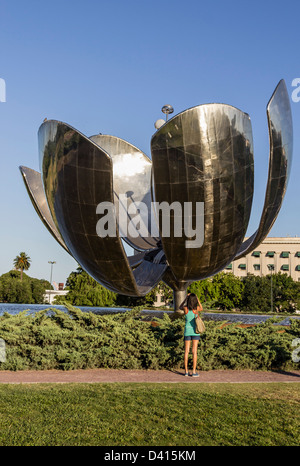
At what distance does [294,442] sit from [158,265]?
8.15 m

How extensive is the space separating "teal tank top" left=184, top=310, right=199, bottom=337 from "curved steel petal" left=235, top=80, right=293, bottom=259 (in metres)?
3.52

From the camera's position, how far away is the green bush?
7621 mm

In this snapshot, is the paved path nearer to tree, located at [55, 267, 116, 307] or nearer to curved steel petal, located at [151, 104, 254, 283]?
curved steel petal, located at [151, 104, 254, 283]

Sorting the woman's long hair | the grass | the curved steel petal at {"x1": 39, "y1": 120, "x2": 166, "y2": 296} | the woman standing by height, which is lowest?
the grass

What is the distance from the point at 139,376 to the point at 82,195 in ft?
11.2

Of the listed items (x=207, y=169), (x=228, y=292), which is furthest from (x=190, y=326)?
(x=228, y=292)

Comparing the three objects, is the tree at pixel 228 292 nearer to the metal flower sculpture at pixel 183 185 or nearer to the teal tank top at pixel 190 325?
the metal flower sculpture at pixel 183 185

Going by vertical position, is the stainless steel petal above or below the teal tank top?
above

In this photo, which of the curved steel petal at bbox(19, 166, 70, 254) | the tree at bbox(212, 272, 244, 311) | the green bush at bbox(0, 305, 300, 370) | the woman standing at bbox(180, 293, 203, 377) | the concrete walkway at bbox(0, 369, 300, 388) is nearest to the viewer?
the concrete walkway at bbox(0, 369, 300, 388)

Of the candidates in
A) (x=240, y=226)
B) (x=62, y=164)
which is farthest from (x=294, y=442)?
(x=62, y=164)

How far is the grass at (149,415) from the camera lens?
3918 millimetres

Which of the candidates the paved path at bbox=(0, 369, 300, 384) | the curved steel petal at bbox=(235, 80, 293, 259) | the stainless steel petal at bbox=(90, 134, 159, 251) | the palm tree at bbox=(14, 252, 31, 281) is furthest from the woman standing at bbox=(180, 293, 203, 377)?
the palm tree at bbox=(14, 252, 31, 281)

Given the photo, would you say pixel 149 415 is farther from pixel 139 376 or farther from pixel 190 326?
pixel 190 326
